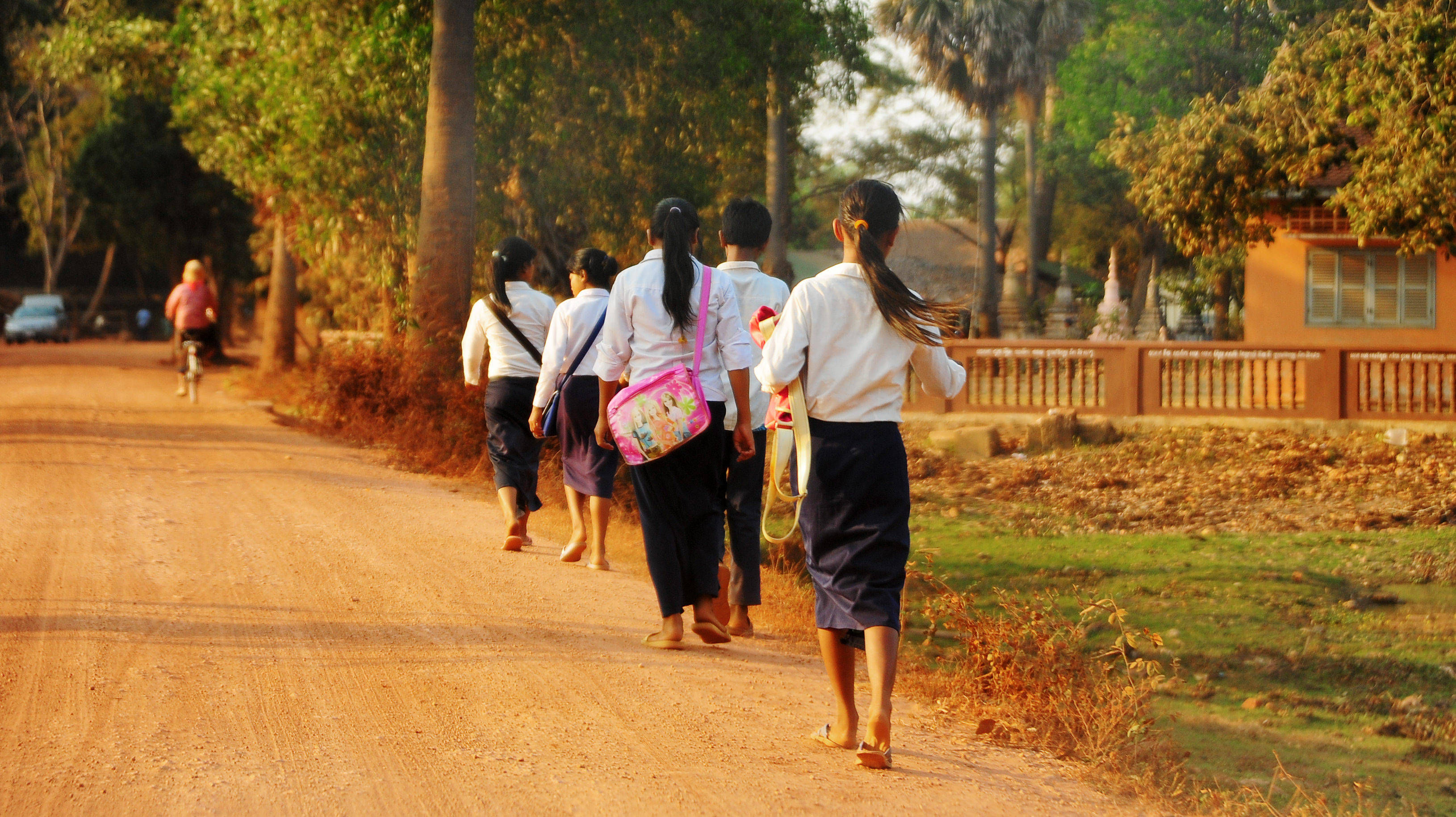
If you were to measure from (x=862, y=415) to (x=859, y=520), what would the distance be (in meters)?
0.35

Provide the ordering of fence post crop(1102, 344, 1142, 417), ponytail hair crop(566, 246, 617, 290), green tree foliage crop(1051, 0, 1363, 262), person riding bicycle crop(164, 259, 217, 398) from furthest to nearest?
green tree foliage crop(1051, 0, 1363, 262) < fence post crop(1102, 344, 1142, 417) < person riding bicycle crop(164, 259, 217, 398) < ponytail hair crop(566, 246, 617, 290)

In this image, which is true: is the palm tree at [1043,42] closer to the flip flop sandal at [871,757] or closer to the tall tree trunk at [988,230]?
the tall tree trunk at [988,230]

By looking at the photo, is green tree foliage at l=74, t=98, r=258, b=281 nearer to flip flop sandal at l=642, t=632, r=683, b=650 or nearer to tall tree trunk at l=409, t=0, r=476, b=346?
tall tree trunk at l=409, t=0, r=476, b=346

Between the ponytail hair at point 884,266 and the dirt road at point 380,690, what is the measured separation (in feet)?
4.92

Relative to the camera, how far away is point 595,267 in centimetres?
707

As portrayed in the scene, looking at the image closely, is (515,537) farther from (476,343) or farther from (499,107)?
(499,107)

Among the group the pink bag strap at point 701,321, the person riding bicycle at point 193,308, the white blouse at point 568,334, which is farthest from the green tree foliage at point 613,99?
the pink bag strap at point 701,321


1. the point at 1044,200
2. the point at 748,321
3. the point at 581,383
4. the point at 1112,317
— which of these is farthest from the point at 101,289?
the point at 748,321

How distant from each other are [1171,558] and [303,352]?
2549 cm

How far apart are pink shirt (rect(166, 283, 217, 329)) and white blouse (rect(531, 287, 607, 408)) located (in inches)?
416

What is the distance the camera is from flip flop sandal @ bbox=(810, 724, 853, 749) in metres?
4.62

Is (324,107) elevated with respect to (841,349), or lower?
elevated

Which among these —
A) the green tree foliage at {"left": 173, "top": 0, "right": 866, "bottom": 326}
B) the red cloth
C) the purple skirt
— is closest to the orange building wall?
the green tree foliage at {"left": 173, "top": 0, "right": 866, "bottom": 326}

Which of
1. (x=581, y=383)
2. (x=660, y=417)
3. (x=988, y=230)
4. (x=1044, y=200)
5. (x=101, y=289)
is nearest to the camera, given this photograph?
(x=660, y=417)
